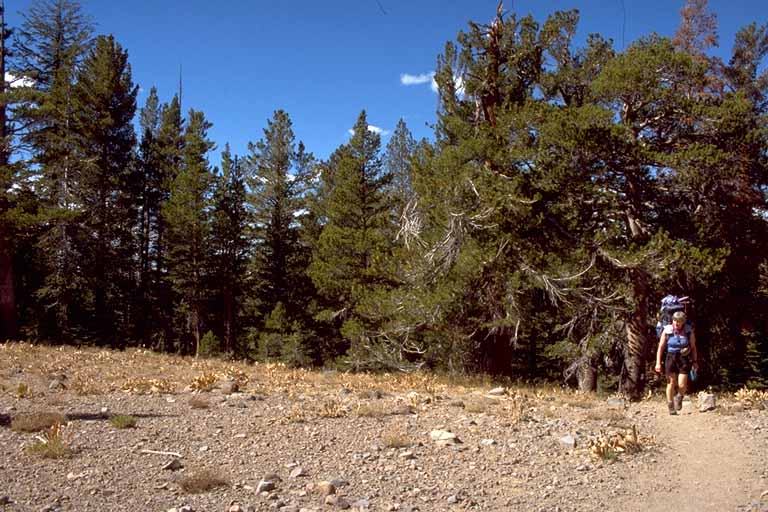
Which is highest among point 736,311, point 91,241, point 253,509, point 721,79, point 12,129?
point 721,79

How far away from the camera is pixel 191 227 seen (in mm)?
26984

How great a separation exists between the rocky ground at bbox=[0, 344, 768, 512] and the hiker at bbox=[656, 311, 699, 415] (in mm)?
551

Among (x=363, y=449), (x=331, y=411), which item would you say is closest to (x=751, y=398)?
(x=363, y=449)

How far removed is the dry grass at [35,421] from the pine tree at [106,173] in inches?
645

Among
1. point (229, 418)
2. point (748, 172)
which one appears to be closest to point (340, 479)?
point (229, 418)

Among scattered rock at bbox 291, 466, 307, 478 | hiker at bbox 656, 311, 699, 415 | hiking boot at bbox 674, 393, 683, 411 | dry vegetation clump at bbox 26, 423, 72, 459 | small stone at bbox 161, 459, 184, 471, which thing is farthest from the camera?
hiking boot at bbox 674, 393, 683, 411

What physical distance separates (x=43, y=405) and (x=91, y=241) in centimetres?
1554

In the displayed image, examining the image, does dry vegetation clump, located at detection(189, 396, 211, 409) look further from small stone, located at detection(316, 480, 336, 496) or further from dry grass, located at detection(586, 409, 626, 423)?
dry grass, located at detection(586, 409, 626, 423)

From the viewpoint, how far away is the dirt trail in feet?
16.6

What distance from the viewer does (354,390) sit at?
10.5 m

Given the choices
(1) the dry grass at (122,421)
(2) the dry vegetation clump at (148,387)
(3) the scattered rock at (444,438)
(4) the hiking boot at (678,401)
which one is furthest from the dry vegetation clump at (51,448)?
(4) the hiking boot at (678,401)

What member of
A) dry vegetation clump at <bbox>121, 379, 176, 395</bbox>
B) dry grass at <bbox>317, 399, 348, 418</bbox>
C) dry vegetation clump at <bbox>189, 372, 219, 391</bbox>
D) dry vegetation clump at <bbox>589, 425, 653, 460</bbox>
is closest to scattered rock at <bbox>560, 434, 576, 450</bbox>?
dry vegetation clump at <bbox>589, 425, 653, 460</bbox>

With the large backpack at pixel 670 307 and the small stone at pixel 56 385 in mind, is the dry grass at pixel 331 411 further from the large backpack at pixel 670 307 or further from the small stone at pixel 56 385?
the large backpack at pixel 670 307

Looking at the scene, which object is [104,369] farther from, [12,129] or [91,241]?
[91,241]
